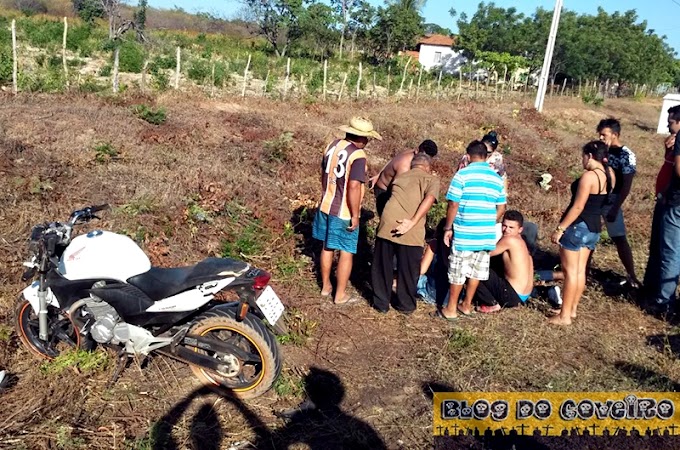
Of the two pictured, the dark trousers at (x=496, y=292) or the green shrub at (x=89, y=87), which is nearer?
the dark trousers at (x=496, y=292)

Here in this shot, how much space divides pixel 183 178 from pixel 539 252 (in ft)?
15.2

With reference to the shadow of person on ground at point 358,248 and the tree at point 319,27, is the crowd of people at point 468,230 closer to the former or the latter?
the shadow of person on ground at point 358,248

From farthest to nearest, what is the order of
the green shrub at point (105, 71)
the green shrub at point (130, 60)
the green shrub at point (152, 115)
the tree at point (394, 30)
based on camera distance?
the tree at point (394, 30) → the green shrub at point (130, 60) → the green shrub at point (105, 71) → the green shrub at point (152, 115)

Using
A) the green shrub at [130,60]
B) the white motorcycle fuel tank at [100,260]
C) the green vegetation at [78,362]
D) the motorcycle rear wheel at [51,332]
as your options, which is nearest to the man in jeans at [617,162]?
the white motorcycle fuel tank at [100,260]

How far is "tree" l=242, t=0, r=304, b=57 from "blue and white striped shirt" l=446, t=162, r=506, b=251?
34.2 m

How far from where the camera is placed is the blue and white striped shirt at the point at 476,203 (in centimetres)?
487

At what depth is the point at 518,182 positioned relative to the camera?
11.0 metres

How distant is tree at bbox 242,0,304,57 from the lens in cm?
3775

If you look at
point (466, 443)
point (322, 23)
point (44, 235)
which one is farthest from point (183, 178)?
point (322, 23)

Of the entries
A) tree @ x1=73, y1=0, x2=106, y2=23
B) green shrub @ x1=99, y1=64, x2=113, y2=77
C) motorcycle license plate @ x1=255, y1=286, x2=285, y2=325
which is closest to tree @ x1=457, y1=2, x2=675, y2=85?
tree @ x1=73, y1=0, x2=106, y2=23

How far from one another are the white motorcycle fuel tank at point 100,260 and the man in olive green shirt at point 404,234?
86.5 inches

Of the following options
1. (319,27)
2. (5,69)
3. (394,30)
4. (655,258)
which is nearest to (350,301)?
(655,258)

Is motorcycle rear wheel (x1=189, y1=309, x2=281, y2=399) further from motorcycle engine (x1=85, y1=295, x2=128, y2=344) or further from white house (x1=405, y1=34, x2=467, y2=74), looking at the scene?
white house (x1=405, y1=34, x2=467, y2=74)

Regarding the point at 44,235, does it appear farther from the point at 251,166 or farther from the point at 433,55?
the point at 433,55
